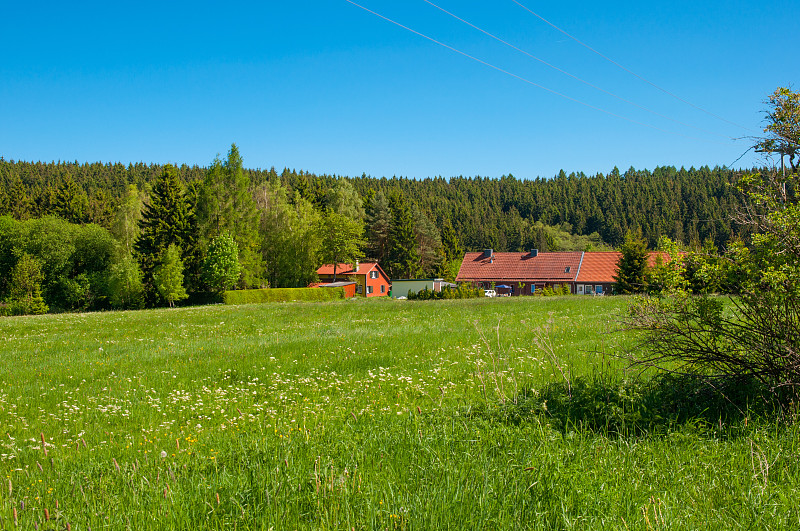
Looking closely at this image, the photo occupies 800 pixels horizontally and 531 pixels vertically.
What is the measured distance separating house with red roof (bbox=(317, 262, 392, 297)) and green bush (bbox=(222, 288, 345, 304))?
13250mm

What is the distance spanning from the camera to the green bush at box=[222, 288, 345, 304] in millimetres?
50866

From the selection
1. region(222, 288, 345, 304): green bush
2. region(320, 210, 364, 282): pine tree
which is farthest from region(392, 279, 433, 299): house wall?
region(222, 288, 345, 304): green bush

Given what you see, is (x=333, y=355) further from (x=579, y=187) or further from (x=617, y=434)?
(x=579, y=187)

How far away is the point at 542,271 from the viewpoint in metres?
78.6

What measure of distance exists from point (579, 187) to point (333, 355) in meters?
204

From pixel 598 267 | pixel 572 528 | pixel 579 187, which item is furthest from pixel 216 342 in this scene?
pixel 579 187

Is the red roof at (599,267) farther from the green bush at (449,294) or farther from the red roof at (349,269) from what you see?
the red roof at (349,269)

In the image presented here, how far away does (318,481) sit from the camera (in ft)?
10.9

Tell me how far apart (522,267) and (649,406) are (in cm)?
7687

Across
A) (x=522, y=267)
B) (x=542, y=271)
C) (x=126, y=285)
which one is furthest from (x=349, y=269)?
(x=126, y=285)

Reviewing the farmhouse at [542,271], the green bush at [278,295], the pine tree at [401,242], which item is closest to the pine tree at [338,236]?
the green bush at [278,295]

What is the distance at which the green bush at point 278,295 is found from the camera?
50.9 meters

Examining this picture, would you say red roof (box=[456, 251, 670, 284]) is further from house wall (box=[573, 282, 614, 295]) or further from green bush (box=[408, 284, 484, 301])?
green bush (box=[408, 284, 484, 301])

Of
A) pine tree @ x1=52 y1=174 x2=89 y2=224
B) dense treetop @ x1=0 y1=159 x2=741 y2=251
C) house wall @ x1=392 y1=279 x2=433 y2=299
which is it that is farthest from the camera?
dense treetop @ x1=0 y1=159 x2=741 y2=251
